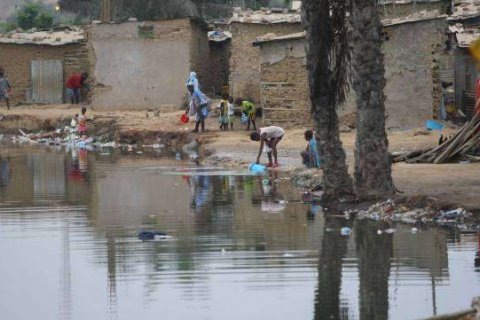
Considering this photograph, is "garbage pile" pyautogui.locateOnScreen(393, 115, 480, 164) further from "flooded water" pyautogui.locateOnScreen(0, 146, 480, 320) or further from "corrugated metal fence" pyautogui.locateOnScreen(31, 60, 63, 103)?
"corrugated metal fence" pyautogui.locateOnScreen(31, 60, 63, 103)

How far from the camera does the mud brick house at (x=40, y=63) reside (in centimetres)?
4412

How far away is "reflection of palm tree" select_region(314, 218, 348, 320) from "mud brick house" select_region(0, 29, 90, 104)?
29976 millimetres

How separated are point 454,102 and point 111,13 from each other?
2175cm

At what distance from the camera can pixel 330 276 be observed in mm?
12281

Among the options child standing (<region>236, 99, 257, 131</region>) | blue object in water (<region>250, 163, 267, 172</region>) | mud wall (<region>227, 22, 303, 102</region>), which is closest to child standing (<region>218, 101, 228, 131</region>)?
child standing (<region>236, 99, 257, 131</region>)

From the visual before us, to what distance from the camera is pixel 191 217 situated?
57.6 ft

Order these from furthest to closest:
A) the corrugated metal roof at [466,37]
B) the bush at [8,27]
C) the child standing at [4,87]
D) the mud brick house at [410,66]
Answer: the bush at [8,27], the child standing at [4,87], the corrugated metal roof at [466,37], the mud brick house at [410,66]

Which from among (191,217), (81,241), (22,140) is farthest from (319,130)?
(22,140)

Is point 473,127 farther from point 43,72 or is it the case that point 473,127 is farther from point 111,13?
point 111,13

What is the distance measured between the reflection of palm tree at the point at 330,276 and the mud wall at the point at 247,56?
21.0m

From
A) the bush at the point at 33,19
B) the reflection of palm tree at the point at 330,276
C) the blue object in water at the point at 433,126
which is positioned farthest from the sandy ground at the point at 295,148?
the bush at the point at 33,19

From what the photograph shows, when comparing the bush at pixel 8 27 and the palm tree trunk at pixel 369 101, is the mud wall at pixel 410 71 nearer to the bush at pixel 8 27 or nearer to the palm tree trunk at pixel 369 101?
the palm tree trunk at pixel 369 101

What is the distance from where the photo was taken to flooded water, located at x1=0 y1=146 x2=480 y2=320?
10.9 m

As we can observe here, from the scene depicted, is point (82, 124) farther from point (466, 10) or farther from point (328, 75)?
point (328, 75)
